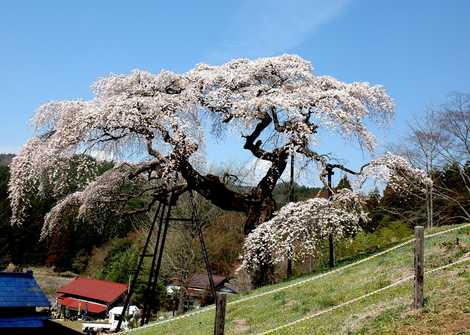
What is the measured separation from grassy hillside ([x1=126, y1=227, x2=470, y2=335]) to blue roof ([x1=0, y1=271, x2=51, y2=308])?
3127mm

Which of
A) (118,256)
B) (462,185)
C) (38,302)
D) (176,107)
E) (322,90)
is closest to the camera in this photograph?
(38,302)

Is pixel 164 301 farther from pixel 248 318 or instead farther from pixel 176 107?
pixel 248 318

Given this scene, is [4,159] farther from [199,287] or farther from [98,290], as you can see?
[199,287]

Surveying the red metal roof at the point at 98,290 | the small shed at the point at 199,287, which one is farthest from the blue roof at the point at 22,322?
the red metal roof at the point at 98,290

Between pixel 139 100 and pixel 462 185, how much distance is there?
25367 millimetres

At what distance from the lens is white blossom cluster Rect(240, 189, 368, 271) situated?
15789 millimetres

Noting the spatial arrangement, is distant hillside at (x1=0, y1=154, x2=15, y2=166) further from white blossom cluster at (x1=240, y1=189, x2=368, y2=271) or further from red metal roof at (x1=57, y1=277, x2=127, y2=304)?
white blossom cluster at (x1=240, y1=189, x2=368, y2=271)

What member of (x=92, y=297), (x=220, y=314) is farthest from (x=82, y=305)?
(x=220, y=314)

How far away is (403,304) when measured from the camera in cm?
856

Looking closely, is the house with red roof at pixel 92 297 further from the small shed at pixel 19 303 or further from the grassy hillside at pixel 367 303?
the small shed at pixel 19 303

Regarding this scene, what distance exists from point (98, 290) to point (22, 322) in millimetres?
42784

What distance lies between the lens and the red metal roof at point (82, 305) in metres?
51.2

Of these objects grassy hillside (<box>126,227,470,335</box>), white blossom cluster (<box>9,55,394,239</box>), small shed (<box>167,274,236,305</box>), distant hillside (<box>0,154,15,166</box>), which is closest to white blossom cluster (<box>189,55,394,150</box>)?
white blossom cluster (<box>9,55,394,239</box>)

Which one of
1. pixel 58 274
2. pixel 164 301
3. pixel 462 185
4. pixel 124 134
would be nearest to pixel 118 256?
pixel 164 301
